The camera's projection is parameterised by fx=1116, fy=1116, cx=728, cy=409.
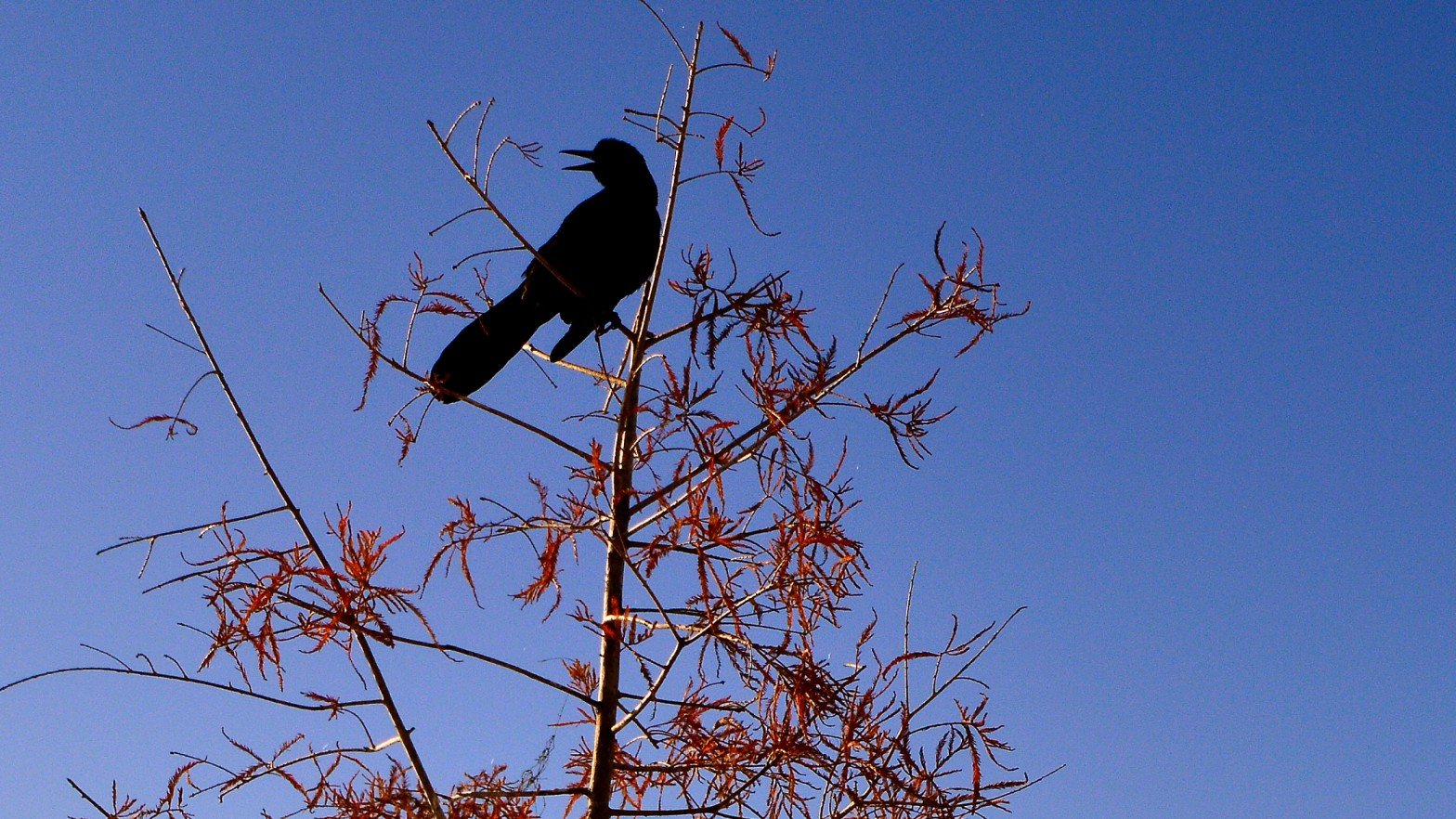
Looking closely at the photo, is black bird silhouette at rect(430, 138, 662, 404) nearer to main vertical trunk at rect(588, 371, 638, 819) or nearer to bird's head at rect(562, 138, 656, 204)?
bird's head at rect(562, 138, 656, 204)

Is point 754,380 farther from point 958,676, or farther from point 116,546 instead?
point 116,546

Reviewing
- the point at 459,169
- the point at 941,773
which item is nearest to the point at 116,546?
the point at 459,169

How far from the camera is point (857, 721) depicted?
294 cm

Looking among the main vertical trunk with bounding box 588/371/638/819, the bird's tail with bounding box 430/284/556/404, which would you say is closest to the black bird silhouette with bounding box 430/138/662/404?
the bird's tail with bounding box 430/284/556/404

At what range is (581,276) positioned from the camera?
4.13 m

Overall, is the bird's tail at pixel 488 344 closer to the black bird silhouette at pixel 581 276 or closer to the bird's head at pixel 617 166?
the black bird silhouette at pixel 581 276

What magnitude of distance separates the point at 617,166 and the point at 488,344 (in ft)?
4.70

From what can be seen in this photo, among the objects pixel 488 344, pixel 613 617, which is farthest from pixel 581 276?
pixel 613 617

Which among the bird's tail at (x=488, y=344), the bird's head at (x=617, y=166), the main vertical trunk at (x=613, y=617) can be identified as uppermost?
the bird's head at (x=617, y=166)

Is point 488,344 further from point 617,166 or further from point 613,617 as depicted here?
point 617,166

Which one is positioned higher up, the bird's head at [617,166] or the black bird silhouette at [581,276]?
the bird's head at [617,166]

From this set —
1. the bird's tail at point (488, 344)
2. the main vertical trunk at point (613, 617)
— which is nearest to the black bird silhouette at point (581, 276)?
the bird's tail at point (488, 344)

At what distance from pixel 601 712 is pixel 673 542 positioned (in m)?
0.52

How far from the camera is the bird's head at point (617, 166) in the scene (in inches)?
183
